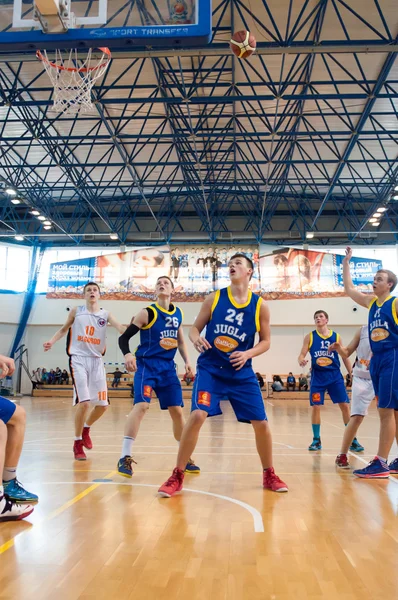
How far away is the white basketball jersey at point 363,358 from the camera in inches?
289

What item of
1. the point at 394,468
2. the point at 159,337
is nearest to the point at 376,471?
the point at 394,468

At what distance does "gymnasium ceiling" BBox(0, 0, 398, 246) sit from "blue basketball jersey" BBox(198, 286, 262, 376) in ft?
27.8

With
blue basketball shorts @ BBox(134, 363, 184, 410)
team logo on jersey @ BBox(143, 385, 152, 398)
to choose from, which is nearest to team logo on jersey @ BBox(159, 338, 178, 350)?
blue basketball shorts @ BBox(134, 363, 184, 410)

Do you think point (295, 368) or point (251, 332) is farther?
point (295, 368)

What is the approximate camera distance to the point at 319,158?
67.7ft

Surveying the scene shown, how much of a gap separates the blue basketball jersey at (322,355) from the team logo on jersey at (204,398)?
11.8 ft

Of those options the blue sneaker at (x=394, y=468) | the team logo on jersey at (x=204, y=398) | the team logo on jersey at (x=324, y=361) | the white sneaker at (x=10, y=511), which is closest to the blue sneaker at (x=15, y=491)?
the white sneaker at (x=10, y=511)

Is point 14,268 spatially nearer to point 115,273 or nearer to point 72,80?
point 115,273

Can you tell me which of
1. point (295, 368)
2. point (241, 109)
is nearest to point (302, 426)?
point (241, 109)

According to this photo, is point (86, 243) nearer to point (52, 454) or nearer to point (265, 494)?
point (52, 454)

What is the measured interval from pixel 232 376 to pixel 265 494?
3.64 feet

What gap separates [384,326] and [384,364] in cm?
40

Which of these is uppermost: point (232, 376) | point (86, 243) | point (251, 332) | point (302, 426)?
point (86, 243)

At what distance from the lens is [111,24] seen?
7070mm
